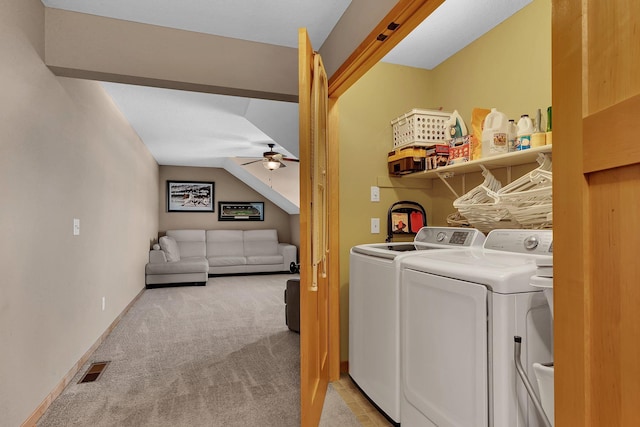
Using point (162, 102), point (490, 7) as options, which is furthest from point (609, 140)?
point (162, 102)

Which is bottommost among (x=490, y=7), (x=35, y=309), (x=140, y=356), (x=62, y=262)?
(x=140, y=356)

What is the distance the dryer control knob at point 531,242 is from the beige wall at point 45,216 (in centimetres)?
239

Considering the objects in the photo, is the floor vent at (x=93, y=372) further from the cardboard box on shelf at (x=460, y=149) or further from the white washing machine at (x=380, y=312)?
the cardboard box on shelf at (x=460, y=149)

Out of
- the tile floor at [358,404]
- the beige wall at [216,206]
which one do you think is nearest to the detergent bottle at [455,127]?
the tile floor at [358,404]

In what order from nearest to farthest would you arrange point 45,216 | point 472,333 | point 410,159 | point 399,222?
point 472,333
point 45,216
point 410,159
point 399,222

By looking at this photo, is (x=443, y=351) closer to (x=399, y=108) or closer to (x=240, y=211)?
(x=399, y=108)

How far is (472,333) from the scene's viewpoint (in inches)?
52.2

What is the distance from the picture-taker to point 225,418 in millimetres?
1993

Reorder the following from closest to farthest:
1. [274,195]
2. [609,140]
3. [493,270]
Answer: [609,140]
[493,270]
[274,195]

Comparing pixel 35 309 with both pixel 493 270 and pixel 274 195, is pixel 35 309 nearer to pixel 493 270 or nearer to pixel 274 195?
pixel 493 270

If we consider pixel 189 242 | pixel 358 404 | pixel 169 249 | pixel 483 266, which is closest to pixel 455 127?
pixel 483 266

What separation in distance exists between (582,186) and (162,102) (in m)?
3.94

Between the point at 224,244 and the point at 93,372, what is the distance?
5135 mm

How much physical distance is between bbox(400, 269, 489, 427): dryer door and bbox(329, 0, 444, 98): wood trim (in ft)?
3.56
